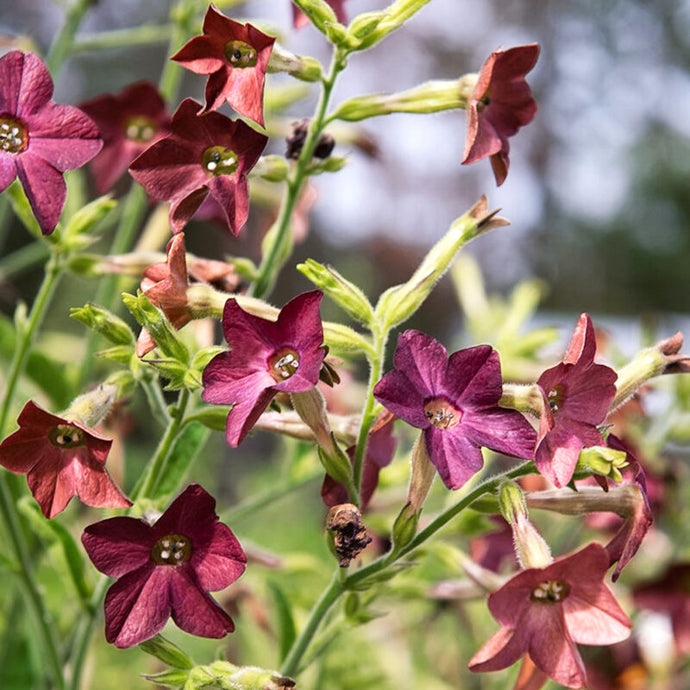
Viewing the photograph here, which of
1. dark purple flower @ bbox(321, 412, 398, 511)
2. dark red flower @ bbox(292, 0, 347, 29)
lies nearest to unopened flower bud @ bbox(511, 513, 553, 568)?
dark purple flower @ bbox(321, 412, 398, 511)

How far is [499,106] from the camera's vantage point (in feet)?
2.20

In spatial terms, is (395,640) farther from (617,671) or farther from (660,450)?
(660,450)

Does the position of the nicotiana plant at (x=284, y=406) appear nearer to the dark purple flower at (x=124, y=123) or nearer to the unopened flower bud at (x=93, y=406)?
the unopened flower bud at (x=93, y=406)

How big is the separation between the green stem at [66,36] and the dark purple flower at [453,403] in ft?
1.99

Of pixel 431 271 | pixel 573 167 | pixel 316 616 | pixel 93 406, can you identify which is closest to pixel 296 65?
pixel 431 271

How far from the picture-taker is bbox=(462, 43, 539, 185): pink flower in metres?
0.62

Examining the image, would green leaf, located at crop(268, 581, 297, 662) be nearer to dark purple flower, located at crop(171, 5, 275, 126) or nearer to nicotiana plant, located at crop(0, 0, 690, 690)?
nicotiana plant, located at crop(0, 0, 690, 690)

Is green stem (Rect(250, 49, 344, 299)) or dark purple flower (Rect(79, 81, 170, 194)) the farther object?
dark purple flower (Rect(79, 81, 170, 194))

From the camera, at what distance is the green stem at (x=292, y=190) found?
645mm

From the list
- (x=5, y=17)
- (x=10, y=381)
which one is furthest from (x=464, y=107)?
(x=5, y=17)

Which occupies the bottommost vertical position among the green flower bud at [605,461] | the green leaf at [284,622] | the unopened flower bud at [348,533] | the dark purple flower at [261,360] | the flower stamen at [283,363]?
the green leaf at [284,622]

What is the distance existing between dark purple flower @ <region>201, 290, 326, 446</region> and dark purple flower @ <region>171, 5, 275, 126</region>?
0.13m

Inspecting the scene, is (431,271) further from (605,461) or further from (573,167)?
(573,167)

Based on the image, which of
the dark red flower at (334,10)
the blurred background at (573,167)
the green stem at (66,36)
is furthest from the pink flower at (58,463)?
the blurred background at (573,167)
